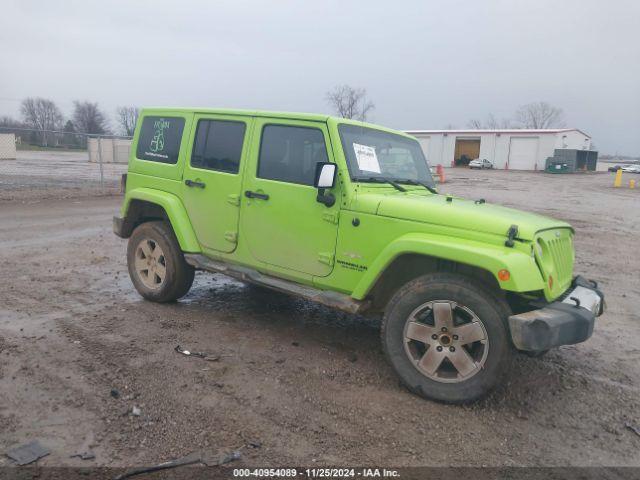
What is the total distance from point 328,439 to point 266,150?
8.61 feet

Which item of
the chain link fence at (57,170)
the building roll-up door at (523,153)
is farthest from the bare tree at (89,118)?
the building roll-up door at (523,153)

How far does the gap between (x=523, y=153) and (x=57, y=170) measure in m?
44.0

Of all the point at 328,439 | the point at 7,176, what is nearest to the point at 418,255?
the point at 328,439

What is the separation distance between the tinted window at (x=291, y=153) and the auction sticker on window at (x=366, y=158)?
30cm

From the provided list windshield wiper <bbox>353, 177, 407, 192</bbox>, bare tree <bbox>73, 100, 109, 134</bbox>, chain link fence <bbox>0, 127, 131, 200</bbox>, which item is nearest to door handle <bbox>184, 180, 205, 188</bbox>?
windshield wiper <bbox>353, 177, 407, 192</bbox>

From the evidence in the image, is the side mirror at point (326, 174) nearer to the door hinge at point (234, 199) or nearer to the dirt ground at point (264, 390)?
the door hinge at point (234, 199)

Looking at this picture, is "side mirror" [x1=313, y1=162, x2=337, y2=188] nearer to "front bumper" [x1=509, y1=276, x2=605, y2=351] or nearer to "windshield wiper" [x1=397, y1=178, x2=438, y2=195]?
"windshield wiper" [x1=397, y1=178, x2=438, y2=195]

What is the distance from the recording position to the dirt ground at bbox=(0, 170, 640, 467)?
120 inches

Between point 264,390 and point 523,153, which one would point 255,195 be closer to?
point 264,390

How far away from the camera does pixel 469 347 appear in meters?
3.57

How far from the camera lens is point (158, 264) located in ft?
18.1

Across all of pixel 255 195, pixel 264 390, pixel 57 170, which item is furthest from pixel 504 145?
pixel 264 390

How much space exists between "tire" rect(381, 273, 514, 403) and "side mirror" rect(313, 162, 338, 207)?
95cm

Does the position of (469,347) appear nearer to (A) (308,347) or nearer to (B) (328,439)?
(B) (328,439)
